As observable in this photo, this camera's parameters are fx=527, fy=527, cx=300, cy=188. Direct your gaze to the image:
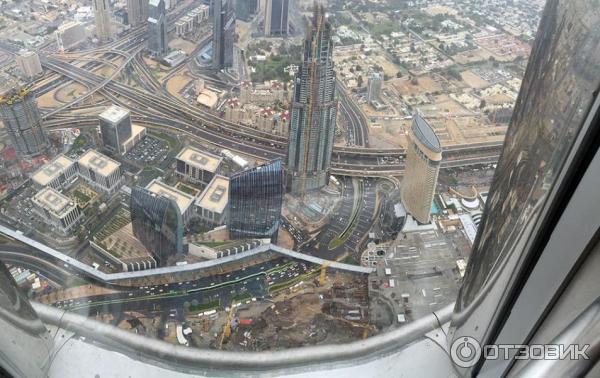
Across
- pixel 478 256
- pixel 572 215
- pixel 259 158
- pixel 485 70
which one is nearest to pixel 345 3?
pixel 485 70

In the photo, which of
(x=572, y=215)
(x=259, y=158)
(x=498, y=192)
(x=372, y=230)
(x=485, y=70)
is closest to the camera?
(x=572, y=215)

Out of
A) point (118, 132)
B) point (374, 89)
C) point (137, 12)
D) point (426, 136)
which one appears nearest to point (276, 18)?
point (374, 89)

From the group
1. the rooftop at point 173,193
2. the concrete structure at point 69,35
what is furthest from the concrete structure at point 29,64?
the rooftop at point 173,193

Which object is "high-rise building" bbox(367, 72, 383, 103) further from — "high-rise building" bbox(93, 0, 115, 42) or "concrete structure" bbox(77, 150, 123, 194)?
"high-rise building" bbox(93, 0, 115, 42)

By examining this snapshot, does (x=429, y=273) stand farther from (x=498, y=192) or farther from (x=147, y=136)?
(x=147, y=136)

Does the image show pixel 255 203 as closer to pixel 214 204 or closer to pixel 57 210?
pixel 214 204
